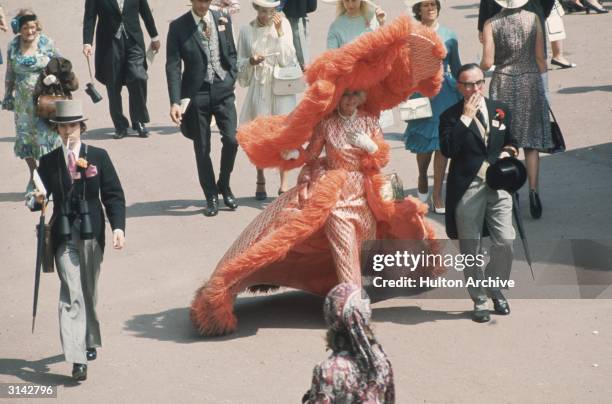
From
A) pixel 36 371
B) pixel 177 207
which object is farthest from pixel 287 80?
pixel 36 371

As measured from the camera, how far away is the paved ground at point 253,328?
329 inches

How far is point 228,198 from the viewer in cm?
1282

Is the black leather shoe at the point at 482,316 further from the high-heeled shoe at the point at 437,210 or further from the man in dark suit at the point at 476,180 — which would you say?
the high-heeled shoe at the point at 437,210

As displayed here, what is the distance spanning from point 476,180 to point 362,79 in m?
1.08

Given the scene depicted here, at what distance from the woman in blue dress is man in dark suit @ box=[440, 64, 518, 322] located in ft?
7.13

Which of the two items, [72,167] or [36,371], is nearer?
[72,167]

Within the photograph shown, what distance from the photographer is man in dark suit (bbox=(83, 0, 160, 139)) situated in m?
15.6

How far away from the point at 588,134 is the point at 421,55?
5.66 meters

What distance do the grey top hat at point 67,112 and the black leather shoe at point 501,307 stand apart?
323 centimetres

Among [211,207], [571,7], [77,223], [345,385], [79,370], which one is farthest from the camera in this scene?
[571,7]

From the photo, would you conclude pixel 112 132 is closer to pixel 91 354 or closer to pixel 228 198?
pixel 228 198

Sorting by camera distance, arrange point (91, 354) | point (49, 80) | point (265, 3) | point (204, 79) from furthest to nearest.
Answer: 1. point (265, 3)
2. point (204, 79)
3. point (49, 80)
4. point (91, 354)

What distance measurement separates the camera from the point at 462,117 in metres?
9.44

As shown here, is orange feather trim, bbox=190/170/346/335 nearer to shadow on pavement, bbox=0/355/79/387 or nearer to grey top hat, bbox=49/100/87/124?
shadow on pavement, bbox=0/355/79/387
